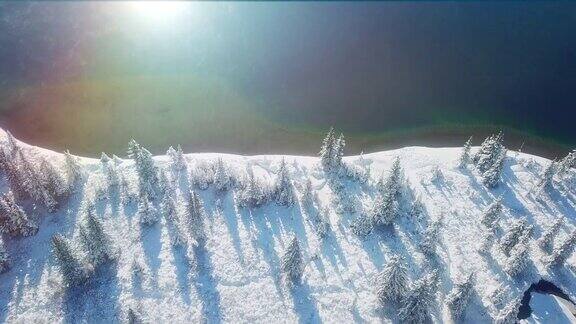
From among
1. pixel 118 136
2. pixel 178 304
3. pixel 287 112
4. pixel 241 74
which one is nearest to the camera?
pixel 178 304

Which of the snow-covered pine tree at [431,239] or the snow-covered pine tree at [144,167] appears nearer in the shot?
the snow-covered pine tree at [431,239]

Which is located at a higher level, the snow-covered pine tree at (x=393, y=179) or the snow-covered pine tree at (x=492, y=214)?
the snow-covered pine tree at (x=393, y=179)

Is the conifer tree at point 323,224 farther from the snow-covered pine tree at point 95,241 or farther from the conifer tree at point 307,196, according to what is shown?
the snow-covered pine tree at point 95,241

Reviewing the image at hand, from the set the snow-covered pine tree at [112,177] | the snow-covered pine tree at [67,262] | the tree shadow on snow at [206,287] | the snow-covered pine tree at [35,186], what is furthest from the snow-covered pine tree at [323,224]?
the snow-covered pine tree at [35,186]

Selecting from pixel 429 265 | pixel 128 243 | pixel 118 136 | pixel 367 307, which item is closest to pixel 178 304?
pixel 128 243

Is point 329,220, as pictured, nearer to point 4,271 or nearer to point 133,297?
point 133,297

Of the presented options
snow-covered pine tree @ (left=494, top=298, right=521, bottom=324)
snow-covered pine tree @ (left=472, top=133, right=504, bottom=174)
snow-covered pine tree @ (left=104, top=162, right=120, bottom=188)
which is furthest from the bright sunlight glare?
snow-covered pine tree @ (left=494, top=298, right=521, bottom=324)

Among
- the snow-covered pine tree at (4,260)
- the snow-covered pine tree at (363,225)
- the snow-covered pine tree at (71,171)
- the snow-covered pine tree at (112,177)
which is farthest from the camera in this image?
the snow-covered pine tree at (112,177)

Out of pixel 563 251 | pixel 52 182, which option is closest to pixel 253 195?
pixel 52 182
